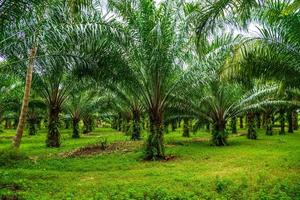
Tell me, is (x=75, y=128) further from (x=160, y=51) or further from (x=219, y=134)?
(x=160, y=51)

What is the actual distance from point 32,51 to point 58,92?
9376mm

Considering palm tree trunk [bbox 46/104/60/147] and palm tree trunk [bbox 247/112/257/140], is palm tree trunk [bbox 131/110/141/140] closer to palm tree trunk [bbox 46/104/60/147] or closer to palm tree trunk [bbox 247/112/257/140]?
palm tree trunk [bbox 46/104/60/147]

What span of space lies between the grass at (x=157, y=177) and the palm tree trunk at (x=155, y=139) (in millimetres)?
573

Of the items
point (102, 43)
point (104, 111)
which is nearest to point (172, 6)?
point (102, 43)

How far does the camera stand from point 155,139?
1447 cm

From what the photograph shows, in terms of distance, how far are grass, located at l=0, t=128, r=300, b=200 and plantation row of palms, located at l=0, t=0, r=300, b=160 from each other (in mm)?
1871

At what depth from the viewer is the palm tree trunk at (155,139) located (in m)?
14.4

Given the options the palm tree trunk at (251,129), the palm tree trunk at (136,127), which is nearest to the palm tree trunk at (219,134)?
the palm tree trunk at (251,129)

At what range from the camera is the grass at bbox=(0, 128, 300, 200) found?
28.1 feet

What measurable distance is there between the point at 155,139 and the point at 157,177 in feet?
13.1

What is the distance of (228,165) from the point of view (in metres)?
12.5

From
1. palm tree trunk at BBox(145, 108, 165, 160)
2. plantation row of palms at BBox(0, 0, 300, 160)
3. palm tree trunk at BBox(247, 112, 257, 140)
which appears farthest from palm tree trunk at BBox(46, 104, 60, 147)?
palm tree trunk at BBox(247, 112, 257, 140)

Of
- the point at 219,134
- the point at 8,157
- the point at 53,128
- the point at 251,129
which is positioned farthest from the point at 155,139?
the point at 251,129

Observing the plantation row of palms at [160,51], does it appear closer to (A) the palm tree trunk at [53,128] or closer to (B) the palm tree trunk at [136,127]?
(A) the palm tree trunk at [53,128]
